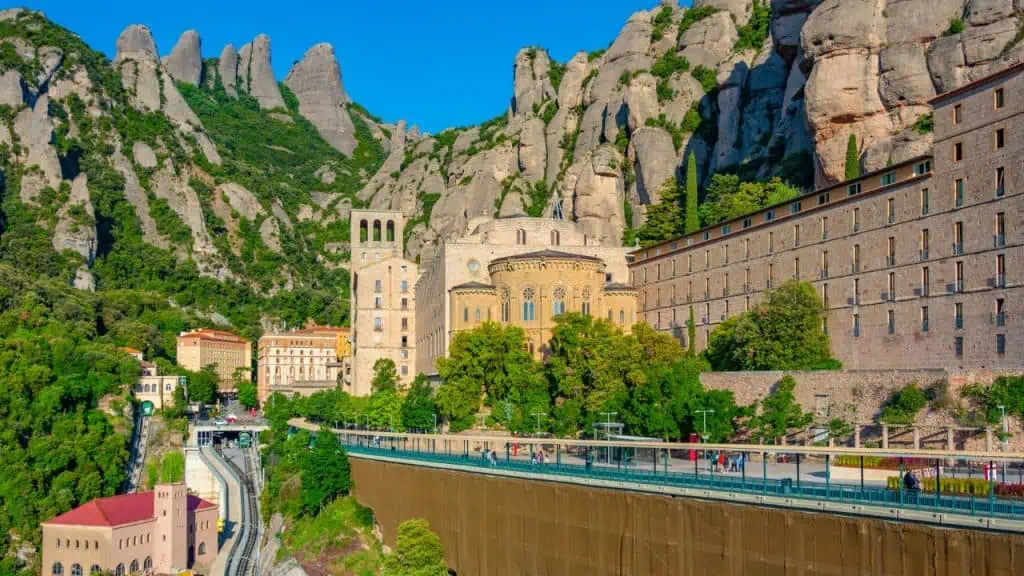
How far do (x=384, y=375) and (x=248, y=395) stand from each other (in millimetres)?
55289

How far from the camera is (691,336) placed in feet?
272

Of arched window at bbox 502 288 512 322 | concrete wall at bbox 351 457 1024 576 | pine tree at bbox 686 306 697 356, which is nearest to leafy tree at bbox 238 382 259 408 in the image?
arched window at bbox 502 288 512 322

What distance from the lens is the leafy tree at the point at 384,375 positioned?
109 meters

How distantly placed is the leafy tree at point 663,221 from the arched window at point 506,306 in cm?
2143

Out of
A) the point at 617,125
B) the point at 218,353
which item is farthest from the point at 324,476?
the point at 218,353

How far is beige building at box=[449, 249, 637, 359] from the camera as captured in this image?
87.2 m

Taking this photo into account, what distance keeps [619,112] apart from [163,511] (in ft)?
257

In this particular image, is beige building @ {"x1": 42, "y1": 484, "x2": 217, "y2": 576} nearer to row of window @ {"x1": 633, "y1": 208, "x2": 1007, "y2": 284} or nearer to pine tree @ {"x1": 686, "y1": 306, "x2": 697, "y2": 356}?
pine tree @ {"x1": 686, "y1": 306, "x2": 697, "y2": 356}

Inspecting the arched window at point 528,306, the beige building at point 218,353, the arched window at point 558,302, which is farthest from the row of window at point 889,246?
the beige building at point 218,353

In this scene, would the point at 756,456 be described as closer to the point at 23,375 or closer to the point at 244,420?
the point at 23,375

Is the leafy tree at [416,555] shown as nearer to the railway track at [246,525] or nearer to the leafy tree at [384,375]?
the railway track at [246,525]

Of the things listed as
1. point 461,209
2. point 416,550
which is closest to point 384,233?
point 461,209

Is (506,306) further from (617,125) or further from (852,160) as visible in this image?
(617,125)

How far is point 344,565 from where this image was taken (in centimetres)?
5741
